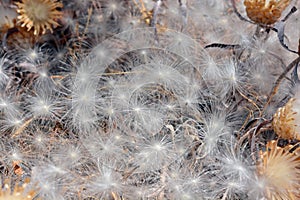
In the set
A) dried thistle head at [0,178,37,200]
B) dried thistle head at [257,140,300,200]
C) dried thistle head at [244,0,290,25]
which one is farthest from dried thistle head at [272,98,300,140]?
dried thistle head at [0,178,37,200]

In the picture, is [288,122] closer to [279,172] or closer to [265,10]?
[279,172]

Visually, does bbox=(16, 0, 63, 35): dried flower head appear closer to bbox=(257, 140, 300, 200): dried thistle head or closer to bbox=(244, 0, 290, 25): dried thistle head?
bbox=(244, 0, 290, 25): dried thistle head

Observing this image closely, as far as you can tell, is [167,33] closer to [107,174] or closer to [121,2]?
[121,2]

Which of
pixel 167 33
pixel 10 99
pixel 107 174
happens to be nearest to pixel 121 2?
pixel 167 33

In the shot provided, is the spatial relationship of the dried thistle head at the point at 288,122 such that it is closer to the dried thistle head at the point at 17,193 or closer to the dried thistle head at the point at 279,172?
the dried thistle head at the point at 279,172

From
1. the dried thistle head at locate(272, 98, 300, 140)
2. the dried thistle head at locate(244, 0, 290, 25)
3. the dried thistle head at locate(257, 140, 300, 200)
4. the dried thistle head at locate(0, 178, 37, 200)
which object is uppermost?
the dried thistle head at locate(244, 0, 290, 25)

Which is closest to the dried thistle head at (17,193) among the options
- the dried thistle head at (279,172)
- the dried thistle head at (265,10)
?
the dried thistle head at (279,172)

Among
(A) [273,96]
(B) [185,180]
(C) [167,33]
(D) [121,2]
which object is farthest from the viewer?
(D) [121,2]

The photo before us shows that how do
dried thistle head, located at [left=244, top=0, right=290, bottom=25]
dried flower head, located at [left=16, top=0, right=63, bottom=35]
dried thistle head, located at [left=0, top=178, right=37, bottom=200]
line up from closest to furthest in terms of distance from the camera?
1. dried thistle head, located at [left=0, top=178, right=37, bottom=200]
2. dried thistle head, located at [left=244, top=0, right=290, bottom=25]
3. dried flower head, located at [left=16, top=0, right=63, bottom=35]
